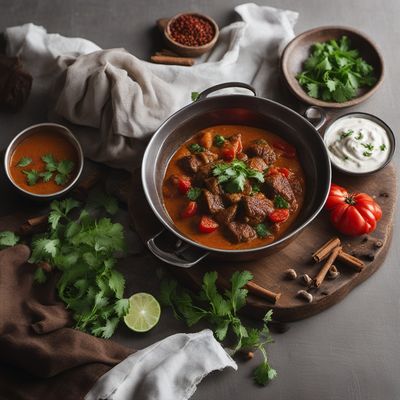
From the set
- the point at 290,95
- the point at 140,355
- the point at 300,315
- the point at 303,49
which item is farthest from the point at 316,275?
the point at 303,49

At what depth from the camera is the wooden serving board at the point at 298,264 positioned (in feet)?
15.9

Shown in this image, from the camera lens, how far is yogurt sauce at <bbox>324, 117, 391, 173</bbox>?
5.32 metres

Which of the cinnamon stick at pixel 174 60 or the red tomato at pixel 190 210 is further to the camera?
the cinnamon stick at pixel 174 60

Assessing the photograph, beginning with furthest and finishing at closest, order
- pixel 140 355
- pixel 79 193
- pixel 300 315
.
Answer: pixel 79 193 < pixel 300 315 < pixel 140 355

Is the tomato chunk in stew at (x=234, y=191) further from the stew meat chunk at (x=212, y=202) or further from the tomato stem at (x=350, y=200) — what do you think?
the tomato stem at (x=350, y=200)

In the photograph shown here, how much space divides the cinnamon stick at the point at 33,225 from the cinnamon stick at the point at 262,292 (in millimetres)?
1735

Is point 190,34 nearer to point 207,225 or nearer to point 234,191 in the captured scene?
point 234,191

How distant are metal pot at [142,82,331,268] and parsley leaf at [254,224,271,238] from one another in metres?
0.16

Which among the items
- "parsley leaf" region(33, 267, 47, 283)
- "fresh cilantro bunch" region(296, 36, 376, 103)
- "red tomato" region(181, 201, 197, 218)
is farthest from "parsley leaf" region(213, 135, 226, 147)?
"parsley leaf" region(33, 267, 47, 283)

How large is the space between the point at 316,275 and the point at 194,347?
108 centimetres

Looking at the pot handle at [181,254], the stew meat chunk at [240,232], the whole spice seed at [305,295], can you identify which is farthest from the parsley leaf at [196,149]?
the whole spice seed at [305,295]

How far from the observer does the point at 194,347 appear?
4621mm

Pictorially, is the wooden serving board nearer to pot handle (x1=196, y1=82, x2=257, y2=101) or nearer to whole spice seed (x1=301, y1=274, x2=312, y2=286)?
whole spice seed (x1=301, y1=274, x2=312, y2=286)

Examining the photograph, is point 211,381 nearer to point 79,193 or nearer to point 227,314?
point 227,314
